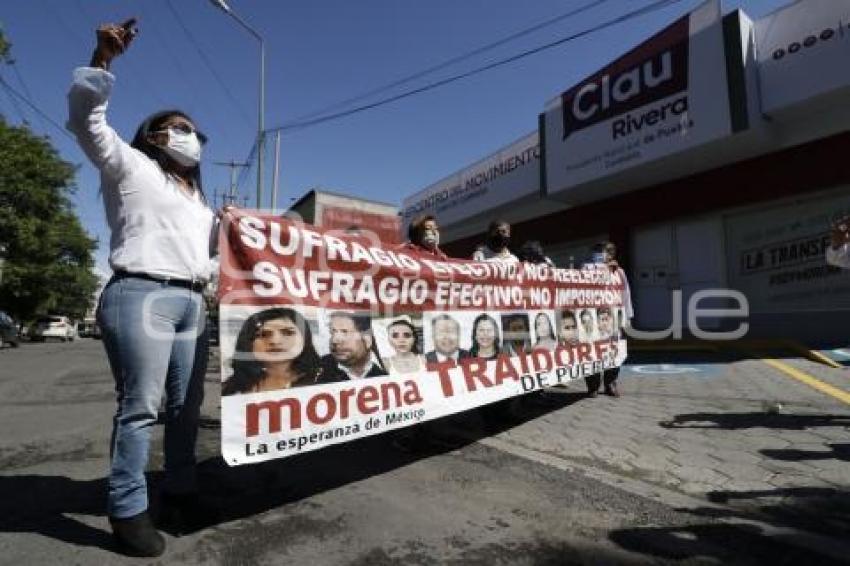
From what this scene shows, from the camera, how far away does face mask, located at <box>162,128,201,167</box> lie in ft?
9.02

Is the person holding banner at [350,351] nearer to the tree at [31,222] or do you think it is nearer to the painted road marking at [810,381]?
the painted road marking at [810,381]

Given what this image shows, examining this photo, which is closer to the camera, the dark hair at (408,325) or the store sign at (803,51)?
the dark hair at (408,325)

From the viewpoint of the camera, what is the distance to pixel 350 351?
10.8 feet

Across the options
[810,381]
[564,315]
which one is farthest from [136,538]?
[810,381]

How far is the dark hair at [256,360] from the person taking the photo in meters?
2.74

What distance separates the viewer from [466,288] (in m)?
4.40

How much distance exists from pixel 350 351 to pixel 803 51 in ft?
37.2

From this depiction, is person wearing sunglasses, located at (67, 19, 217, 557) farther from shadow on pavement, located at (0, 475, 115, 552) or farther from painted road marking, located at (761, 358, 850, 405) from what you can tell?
painted road marking, located at (761, 358, 850, 405)

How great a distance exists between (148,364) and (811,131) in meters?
12.7

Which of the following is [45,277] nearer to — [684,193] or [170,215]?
[684,193]

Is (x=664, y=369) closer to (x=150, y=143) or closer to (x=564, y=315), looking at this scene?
(x=564, y=315)

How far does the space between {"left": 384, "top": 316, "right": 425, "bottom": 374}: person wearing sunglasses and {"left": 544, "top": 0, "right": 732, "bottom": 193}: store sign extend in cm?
1013

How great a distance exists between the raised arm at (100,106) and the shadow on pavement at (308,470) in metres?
1.68

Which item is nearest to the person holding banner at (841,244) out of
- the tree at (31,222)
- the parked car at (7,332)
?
the parked car at (7,332)
